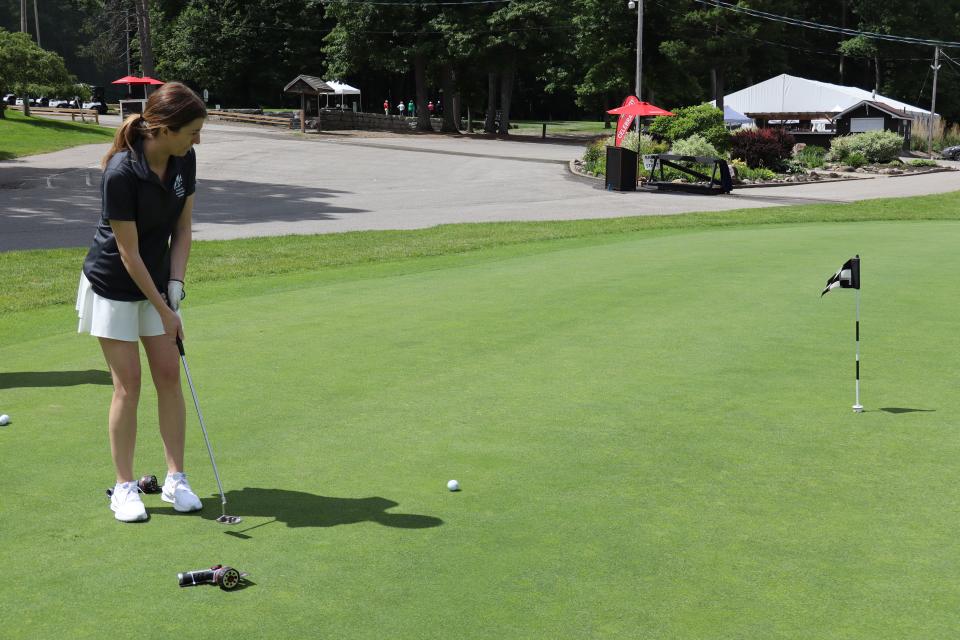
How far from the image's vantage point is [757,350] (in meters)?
8.48

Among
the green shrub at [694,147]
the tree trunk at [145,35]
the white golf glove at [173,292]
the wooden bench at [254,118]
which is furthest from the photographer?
the wooden bench at [254,118]

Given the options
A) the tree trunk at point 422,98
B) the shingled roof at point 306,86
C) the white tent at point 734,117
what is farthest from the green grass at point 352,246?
the white tent at point 734,117

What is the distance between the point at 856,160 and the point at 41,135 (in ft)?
116

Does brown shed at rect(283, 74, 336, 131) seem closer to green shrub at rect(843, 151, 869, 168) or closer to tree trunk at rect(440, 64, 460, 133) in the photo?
tree trunk at rect(440, 64, 460, 133)

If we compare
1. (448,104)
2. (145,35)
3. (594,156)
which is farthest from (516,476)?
(448,104)

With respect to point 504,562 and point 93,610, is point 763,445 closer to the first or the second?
point 504,562

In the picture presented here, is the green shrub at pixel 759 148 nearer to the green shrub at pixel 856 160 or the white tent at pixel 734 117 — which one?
the green shrub at pixel 856 160

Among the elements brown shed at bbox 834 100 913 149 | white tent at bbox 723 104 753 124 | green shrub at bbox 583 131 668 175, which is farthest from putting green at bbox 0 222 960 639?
white tent at bbox 723 104 753 124

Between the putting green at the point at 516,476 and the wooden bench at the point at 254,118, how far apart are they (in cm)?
5496

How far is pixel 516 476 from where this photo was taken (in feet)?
18.1

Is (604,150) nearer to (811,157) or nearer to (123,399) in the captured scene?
(811,157)

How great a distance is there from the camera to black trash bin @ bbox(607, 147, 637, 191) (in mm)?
33594

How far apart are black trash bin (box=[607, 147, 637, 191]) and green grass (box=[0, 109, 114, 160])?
71.6 ft

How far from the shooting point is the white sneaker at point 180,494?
5031 mm
